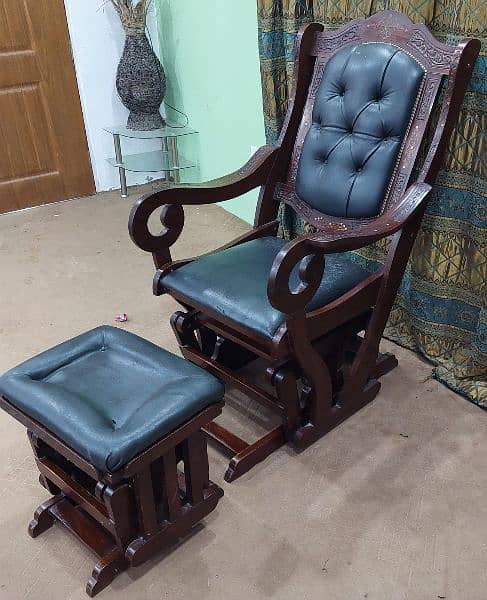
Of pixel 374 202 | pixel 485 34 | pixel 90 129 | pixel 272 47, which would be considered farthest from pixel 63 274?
pixel 485 34

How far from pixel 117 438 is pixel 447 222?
1.22 m

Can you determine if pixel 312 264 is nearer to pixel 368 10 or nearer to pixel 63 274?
pixel 368 10

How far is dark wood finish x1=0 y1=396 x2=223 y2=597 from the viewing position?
1308 mm

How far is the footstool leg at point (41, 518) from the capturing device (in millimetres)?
1560

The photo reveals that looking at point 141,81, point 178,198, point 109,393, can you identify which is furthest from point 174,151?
point 109,393

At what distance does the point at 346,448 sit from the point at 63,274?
1.63 metres

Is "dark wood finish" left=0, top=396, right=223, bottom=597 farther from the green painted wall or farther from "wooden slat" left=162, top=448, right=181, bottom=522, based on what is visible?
the green painted wall

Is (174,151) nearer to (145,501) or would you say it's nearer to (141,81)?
(141,81)

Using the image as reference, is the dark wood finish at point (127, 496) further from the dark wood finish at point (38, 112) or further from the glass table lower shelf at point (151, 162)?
the dark wood finish at point (38, 112)

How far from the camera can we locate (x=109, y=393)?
54.6 inches

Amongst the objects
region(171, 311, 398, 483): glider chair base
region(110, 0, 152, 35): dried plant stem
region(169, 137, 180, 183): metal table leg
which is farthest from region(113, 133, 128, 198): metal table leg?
region(171, 311, 398, 483): glider chair base

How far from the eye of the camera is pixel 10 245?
316cm

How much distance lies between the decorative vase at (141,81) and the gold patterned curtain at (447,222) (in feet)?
3.76

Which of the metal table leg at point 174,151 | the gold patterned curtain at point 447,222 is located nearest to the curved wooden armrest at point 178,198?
the gold patterned curtain at point 447,222
